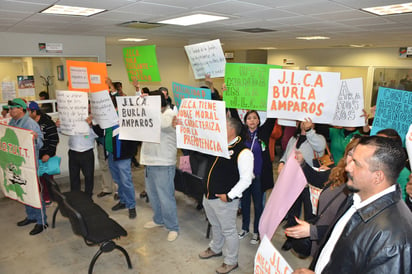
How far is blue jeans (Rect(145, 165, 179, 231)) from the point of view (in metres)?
4.05

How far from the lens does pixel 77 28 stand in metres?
5.81

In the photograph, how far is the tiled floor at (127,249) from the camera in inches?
143

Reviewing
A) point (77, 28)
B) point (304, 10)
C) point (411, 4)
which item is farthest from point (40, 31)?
point (411, 4)

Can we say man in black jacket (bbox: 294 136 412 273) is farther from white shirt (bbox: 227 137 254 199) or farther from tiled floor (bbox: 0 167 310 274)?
tiled floor (bbox: 0 167 310 274)

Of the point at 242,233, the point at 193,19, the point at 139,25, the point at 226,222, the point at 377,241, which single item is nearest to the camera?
the point at 377,241

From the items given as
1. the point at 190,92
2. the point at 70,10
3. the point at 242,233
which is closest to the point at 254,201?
the point at 242,233

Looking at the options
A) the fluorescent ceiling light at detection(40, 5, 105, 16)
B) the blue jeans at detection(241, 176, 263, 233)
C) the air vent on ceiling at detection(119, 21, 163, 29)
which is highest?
the air vent on ceiling at detection(119, 21, 163, 29)

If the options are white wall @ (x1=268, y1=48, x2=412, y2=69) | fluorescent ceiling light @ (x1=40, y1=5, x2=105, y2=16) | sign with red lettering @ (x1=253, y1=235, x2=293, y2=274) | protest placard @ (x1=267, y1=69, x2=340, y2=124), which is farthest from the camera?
white wall @ (x1=268, y1=48, x2=412, y2=69)

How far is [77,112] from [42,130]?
74 cm

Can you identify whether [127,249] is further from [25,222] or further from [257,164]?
[257,164]

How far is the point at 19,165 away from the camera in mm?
3939

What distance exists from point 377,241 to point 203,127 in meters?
1.97

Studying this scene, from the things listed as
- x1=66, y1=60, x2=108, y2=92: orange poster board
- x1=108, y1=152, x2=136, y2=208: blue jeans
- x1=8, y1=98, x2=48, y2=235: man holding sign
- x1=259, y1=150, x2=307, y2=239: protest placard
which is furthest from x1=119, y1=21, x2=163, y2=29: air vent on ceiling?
x1=259, y1=150, x2=307, y2=239: protest placard

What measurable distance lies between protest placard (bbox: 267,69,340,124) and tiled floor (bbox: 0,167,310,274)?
69.2 inches
